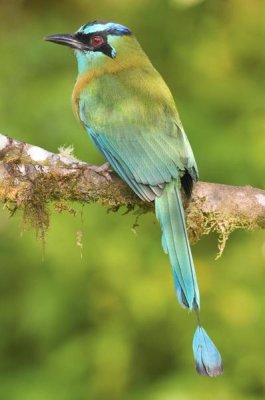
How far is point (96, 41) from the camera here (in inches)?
183

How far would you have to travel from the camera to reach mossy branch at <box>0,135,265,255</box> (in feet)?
13.1

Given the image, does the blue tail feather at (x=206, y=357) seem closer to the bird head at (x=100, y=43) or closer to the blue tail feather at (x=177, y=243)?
the blue tail feather at (x=177, y=243)

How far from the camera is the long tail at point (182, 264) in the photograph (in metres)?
3.85

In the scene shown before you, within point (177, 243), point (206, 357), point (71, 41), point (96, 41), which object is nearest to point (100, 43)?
point (96, 41)

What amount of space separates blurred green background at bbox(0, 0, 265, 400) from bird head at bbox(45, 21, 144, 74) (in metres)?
0.46

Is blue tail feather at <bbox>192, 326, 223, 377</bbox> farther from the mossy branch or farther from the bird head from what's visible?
the bird head

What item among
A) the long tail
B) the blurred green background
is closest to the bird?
the long tail

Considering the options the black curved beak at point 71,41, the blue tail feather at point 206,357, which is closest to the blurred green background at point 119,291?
the black curved beak at point 71,41

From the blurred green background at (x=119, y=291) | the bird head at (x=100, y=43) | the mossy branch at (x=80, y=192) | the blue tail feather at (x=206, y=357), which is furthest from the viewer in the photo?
the blurred green background at (x=119, y=291)

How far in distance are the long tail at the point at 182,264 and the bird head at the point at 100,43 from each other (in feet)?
2.79

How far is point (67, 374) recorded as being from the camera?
489 cm

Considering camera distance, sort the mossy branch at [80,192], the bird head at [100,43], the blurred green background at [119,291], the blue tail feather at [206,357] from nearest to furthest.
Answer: the blue tail feather at [206,357] → the mossy branch at [80,192] → the bird head at [100,43] → the blurred green background at [119,291]

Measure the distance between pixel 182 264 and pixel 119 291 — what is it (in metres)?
1.17

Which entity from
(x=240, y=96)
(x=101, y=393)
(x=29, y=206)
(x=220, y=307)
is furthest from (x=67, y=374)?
(x=240, y=96)
